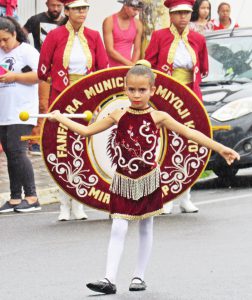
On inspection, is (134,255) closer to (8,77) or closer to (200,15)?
(8,77)

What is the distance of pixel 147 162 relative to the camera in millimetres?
8664

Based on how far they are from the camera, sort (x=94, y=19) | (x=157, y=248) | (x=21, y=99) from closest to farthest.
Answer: (x=157, y=248) < (x=21, y=99) < (x=94, y=19)

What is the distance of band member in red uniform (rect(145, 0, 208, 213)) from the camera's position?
1226cm

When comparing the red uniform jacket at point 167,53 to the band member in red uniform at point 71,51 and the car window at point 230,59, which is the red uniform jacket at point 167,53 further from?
the car window at point 230,59

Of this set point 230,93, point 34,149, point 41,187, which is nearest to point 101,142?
point 41,187

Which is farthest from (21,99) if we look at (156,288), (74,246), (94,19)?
(94,19)

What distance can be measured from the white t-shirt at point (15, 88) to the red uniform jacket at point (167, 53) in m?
1.19

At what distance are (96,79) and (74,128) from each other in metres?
2.97

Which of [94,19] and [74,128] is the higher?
[74,128]

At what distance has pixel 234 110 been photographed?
1447 centimetres

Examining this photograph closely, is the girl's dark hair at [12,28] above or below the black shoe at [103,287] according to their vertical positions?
above

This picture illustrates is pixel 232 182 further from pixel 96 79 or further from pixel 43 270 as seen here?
pixel 43 270

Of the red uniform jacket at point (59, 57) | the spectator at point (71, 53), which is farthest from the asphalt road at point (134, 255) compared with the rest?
the red uniform jacket at point (59, 57)

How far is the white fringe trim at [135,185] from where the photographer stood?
860cm
